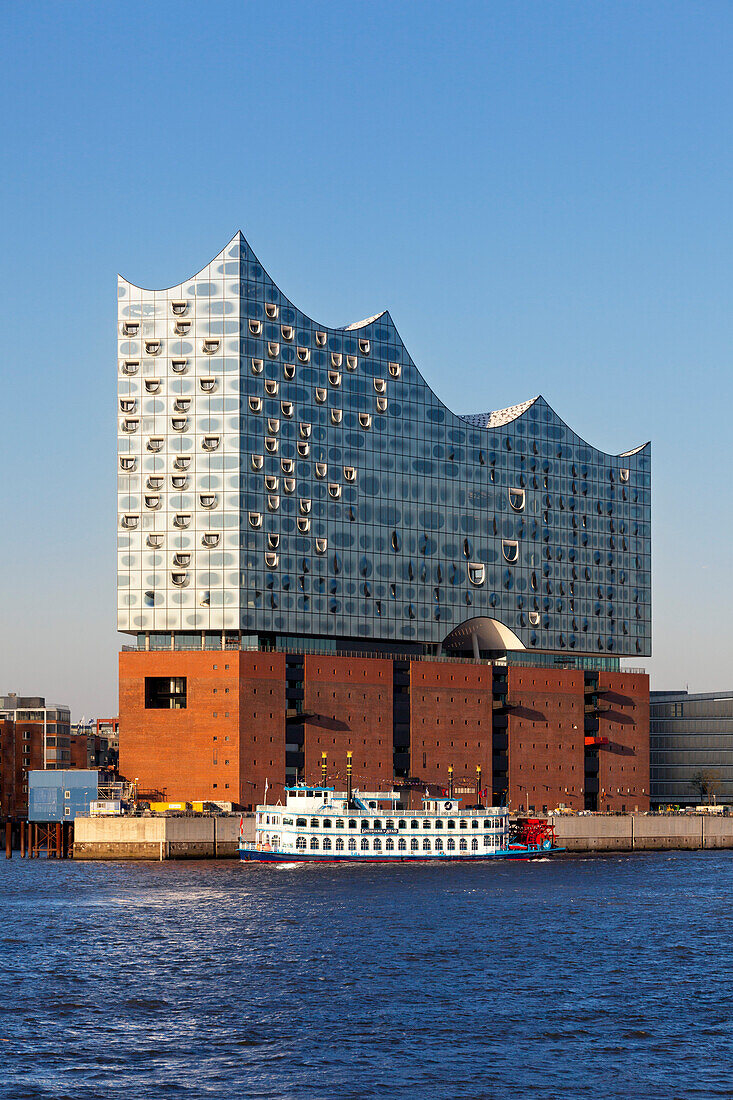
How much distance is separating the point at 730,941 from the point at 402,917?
75.5ft

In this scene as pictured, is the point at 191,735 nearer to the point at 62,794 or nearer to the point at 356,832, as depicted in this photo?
the point at 62,794

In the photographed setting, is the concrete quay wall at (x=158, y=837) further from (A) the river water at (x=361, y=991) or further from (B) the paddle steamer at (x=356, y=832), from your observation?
(A) the river water at (x=361, y=991)

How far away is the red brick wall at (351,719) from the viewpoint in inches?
7436

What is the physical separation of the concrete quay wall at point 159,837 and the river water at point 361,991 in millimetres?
28345

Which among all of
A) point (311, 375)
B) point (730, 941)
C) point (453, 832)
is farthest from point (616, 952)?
point (311, 375)

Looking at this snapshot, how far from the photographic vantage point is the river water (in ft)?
211

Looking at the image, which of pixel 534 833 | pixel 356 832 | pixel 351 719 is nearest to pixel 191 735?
pixel 351 719

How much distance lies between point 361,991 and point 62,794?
109 m

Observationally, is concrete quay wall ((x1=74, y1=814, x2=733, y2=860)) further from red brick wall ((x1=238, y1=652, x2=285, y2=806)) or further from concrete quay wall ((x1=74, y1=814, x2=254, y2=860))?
red brick wall ((x1=238, y1=652, x2=285, y2=806))

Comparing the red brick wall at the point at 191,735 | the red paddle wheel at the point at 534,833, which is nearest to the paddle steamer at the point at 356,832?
the red paddle wheel at the point at 534,833

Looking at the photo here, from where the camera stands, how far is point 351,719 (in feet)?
632

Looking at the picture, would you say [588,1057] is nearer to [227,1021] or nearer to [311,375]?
[227,1021]

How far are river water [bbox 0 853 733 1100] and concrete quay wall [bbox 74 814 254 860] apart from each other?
93.0 ft

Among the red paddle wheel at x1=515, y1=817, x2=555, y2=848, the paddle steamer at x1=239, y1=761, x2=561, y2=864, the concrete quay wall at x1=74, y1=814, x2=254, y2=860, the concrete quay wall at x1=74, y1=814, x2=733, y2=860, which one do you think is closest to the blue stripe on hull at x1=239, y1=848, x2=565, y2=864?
the paddle steamer at x1=239, y1=761, x2=561, y2=864
